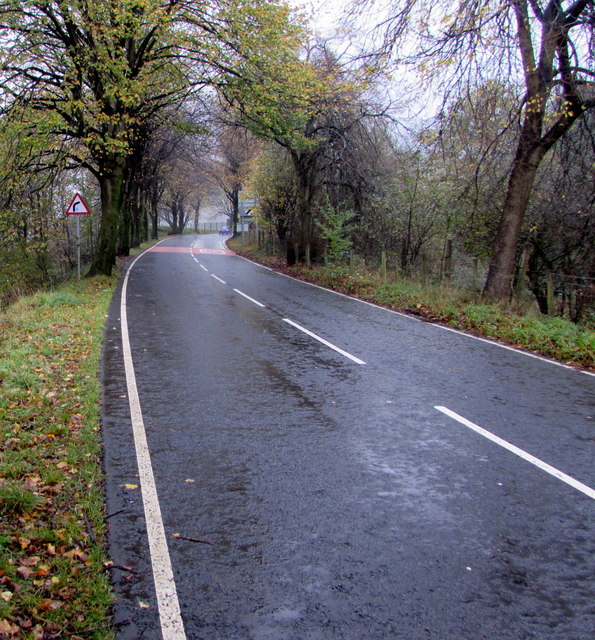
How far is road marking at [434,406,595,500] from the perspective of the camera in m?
4.55

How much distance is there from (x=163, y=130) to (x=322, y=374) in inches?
1142

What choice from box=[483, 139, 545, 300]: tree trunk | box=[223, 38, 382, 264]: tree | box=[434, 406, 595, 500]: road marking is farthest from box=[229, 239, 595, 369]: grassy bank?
box=[223, 38, 382, 264]: tree

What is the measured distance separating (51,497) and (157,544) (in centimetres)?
112

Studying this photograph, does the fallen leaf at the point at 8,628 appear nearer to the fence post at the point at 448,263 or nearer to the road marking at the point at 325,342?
the road marking at the point at 325,342

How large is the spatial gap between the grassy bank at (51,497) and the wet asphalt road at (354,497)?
0.17 metres

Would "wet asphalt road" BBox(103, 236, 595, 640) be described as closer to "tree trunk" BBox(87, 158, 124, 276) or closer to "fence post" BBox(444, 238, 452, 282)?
"fence post" BBox(444, 238, 452, 282)

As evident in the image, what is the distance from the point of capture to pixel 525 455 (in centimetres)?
516

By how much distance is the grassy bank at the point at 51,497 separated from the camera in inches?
118

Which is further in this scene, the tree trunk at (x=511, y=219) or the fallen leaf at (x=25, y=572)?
the tree trunk at (x=511, y=219)

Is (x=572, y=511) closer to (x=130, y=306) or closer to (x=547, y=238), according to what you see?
(x=130, y=306)

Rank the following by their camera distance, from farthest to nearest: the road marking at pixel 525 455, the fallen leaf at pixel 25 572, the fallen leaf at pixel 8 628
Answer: the road marking at pixel 525 455 → the fallen leaf at pixel 25 572 → the fallen leaf at pixel 8 628

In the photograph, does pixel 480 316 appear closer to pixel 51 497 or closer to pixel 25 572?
pixel 51 497

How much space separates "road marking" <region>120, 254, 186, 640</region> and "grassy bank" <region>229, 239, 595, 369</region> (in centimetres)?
729

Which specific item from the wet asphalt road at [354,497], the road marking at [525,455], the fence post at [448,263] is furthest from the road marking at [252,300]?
the road marking at [525,455]
